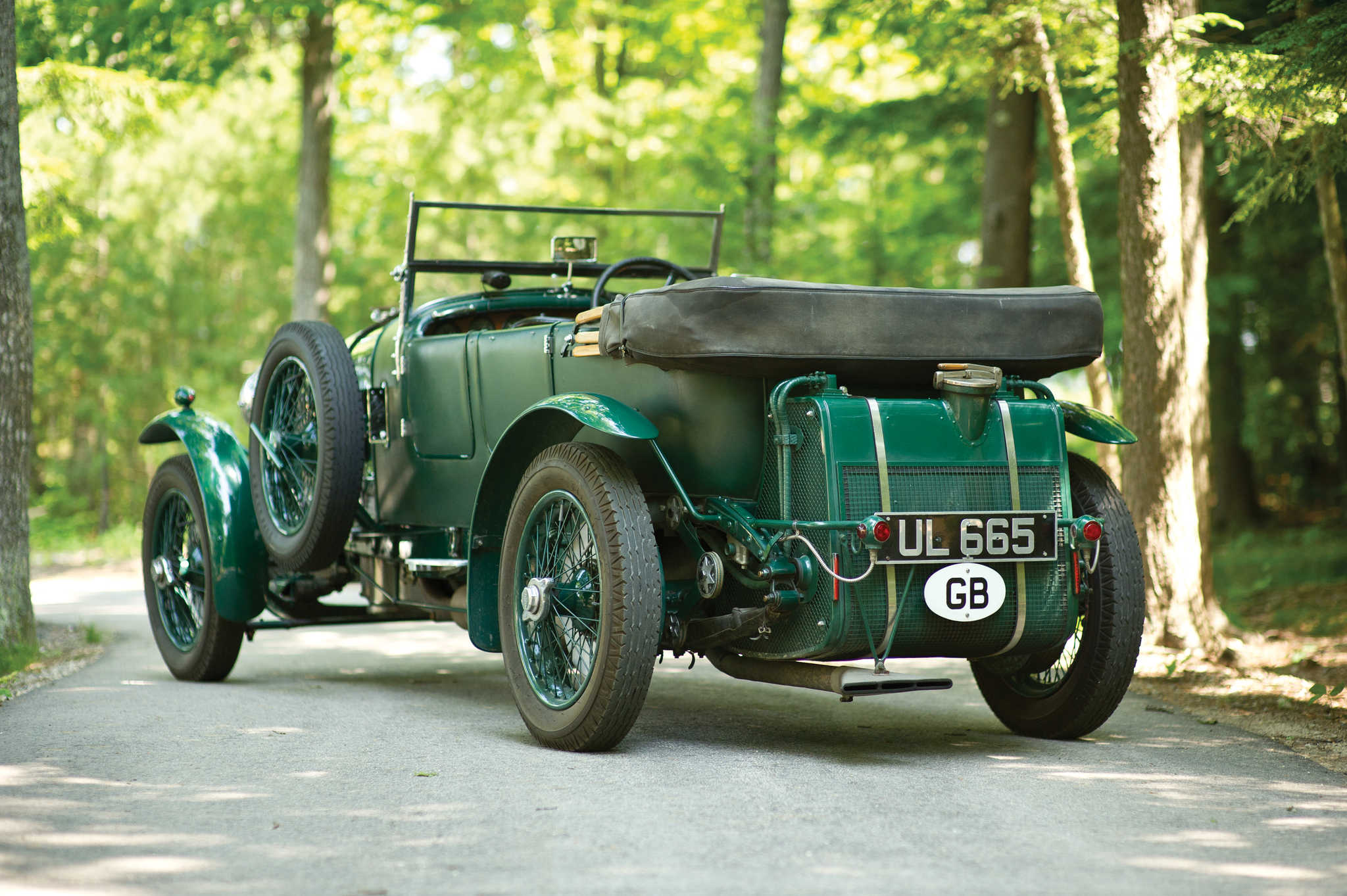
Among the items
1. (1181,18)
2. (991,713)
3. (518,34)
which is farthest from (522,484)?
(518,34)

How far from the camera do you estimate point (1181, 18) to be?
7359 millimetres

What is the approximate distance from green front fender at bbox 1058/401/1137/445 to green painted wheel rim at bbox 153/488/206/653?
429cm

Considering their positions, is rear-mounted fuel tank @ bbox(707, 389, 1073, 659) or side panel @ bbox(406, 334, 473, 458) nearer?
rear-mounted fuel tank @ bbox(707, 389, 1073, 659)

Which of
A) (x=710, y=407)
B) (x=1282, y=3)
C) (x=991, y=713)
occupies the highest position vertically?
(x=1282, y=3)

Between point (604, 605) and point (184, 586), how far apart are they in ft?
11.4

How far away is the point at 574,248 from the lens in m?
6.56

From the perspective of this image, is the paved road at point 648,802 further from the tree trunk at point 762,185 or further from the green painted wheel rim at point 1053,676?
the tree trunk at point 762,185

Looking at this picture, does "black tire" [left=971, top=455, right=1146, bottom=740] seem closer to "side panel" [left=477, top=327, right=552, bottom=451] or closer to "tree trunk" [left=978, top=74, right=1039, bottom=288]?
"side panel" [left=477, top=327, right=552, bottom=451]

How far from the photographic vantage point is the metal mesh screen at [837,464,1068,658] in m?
4.21

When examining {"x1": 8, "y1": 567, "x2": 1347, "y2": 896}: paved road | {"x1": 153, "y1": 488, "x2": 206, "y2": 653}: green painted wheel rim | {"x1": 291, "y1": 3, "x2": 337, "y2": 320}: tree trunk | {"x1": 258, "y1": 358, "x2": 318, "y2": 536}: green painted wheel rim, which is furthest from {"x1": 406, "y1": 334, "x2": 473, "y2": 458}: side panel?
{"x1": 291, "y1": 3, "x2": 337, "y2": 320}: tree trunk

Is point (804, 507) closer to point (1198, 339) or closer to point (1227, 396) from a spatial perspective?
point (1198, 339)

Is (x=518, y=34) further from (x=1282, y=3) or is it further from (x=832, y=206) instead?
(x=1282, y=3)

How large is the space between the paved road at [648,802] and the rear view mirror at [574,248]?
2300 millimetres

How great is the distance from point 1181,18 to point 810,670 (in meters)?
5.12
